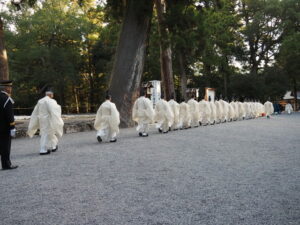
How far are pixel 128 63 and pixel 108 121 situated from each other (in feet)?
22.5

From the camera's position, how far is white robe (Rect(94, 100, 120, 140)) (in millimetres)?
10281

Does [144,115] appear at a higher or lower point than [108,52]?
lower

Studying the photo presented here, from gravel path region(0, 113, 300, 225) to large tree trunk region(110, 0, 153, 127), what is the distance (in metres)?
9.19

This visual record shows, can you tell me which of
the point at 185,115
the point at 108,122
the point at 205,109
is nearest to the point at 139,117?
the point at 108,122

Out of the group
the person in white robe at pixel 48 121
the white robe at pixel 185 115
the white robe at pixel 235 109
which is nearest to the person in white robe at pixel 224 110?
the white robe at pixel 235 109

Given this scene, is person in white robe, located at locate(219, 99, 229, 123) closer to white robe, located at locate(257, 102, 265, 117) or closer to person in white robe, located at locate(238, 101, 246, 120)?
person in white robe, located at locate(238, 101, 246, 120)

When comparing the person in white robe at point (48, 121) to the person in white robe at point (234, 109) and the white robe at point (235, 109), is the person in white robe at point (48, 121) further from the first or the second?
the white robe at point (235, 109)

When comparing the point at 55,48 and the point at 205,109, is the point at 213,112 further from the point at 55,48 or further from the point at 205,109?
the point at 55,48

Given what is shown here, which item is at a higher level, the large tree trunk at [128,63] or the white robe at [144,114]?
the large tree trunk at [128,63]

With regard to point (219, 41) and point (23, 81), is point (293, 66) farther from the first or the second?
point (23, 81)

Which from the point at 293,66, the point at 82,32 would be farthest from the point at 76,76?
the point at 293,66

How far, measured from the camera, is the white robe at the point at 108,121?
33.7 feet

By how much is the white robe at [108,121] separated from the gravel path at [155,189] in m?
2.93

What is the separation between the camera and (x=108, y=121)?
1027 centimetres
